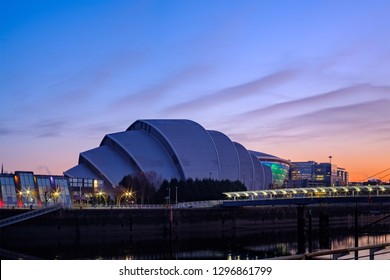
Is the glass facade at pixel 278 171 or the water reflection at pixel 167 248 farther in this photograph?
the glass facade at pixel 278 171

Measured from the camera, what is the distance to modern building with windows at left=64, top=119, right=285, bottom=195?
3292 inches

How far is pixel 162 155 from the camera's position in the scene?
87000 mm

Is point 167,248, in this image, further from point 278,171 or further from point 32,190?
point 278,171

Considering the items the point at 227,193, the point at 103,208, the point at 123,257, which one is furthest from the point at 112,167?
the point at 123,257

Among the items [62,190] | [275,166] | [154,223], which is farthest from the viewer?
[275,166]

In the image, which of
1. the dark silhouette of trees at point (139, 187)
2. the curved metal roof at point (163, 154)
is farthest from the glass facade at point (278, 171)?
the dark silhouette of trees at point (139, 187)

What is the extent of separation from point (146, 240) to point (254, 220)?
1796cm

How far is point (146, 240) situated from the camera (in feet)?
156

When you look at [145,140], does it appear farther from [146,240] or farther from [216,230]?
[146,240]

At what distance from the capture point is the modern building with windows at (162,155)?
3292 inches

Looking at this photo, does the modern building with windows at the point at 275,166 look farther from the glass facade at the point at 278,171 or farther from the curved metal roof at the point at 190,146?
the curved metal roof at the point at 190,146

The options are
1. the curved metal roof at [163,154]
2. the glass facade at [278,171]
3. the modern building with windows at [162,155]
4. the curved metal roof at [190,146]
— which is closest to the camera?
the modern building with windows at [162,155]

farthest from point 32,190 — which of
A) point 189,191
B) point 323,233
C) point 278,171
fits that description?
point 278,171

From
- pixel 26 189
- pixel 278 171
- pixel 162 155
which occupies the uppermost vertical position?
pixel 162 155
